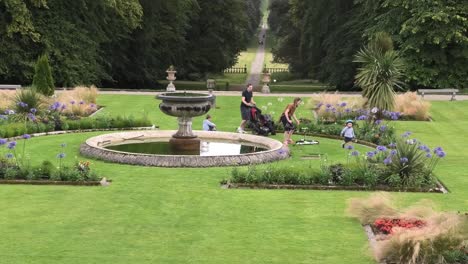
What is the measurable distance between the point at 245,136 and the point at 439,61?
22.2m

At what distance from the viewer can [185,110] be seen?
18031 millimetres

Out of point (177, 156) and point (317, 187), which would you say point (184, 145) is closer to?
point (177, 156)

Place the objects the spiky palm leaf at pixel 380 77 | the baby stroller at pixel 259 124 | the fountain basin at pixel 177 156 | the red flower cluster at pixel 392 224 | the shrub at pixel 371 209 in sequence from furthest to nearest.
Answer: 1. the spiky palm leaf at pixel 380 77
2. the baby stroller at pixel 259 124
3. the fountain basin at pixel 177 156
4. the shrub at pixel 371 209
5. the red flower cluster at pixel 392 224

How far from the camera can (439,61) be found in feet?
127

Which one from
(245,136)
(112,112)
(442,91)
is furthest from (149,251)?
(442,91)

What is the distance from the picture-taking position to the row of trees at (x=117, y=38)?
127 ft

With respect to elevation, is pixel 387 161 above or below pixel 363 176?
Result: above

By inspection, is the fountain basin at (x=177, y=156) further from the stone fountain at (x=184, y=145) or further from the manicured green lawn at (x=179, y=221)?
the manicured green lawn at (x=179, y=221)

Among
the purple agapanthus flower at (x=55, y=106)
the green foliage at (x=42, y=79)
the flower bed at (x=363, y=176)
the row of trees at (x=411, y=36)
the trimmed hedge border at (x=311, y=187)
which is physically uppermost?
the row of trees at (x=411, y=36)

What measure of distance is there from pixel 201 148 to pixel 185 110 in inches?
→ 49.0

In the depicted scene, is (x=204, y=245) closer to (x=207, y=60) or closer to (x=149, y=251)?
(x=149, y=251)

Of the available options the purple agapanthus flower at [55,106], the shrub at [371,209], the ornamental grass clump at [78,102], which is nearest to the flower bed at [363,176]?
the shrub at [371,209]

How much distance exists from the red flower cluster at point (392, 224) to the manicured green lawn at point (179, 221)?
0.34 metres

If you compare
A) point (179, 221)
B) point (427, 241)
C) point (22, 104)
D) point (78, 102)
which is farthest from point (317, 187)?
point (78, 102)
